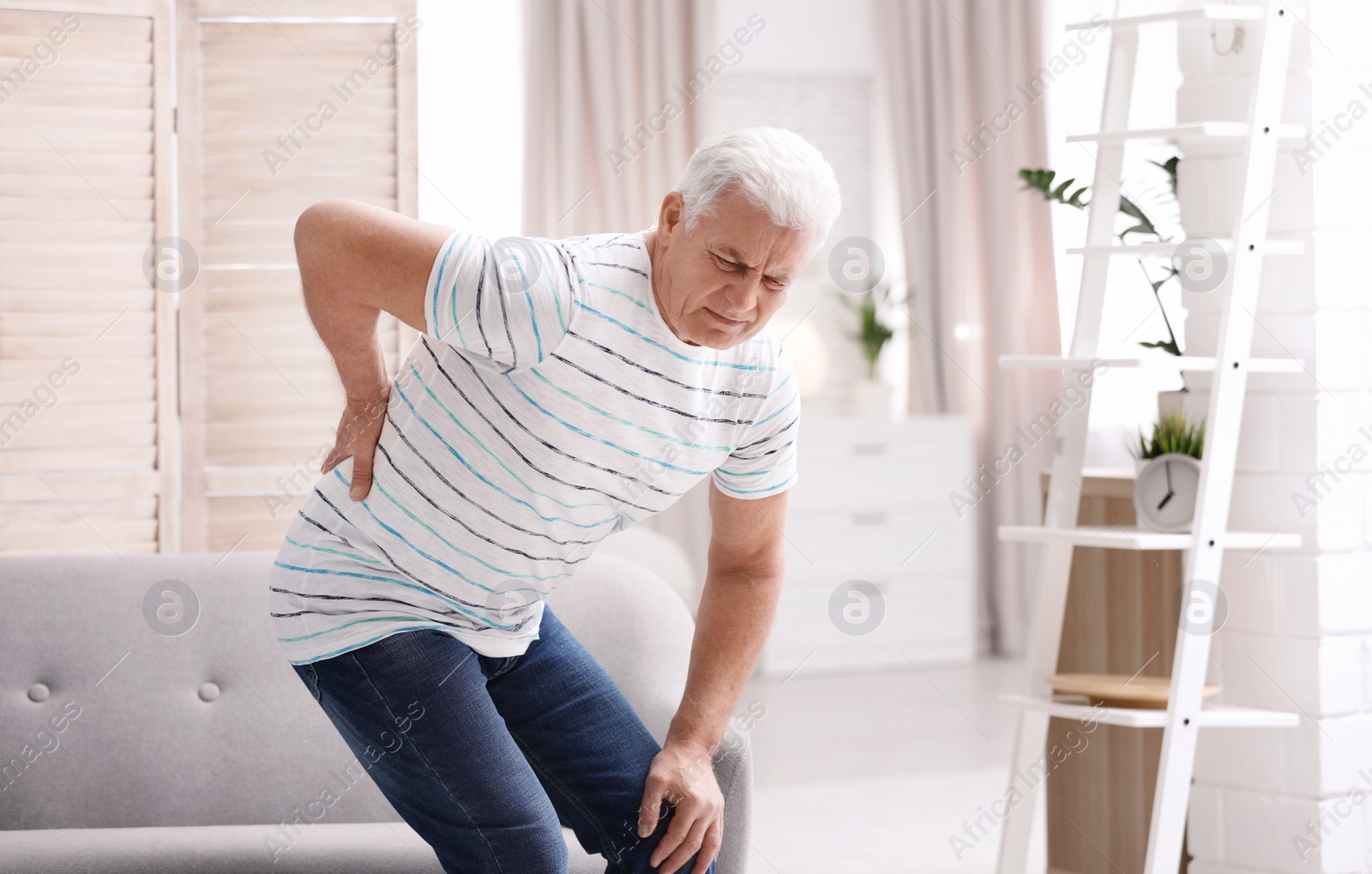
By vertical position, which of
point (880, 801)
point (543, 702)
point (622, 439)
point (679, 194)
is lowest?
point (880, 801)

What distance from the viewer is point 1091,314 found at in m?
2.27

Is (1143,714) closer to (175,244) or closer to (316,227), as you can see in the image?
(316,227)

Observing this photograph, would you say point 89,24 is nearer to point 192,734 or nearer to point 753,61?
point 192,734

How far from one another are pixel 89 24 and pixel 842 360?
129 inches

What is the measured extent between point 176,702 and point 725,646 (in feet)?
3.11

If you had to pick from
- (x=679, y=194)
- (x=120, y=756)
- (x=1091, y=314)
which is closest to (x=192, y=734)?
(x=120, y=756)

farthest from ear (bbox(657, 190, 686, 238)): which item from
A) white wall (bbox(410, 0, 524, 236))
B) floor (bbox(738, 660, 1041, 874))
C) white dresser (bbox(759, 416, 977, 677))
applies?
white wall (bbox(410, 0, 524, 236))

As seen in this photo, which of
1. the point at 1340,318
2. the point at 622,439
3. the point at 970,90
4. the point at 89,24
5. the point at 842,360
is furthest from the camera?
the point at 842,360

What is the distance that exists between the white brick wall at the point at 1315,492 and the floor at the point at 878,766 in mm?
682

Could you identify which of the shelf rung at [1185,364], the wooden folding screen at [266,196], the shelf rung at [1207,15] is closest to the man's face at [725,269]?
the shelf rung at [1185,364]

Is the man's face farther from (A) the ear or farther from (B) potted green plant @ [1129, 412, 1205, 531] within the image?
(B) potted green plant @ [1129, 412, 1205, 531]

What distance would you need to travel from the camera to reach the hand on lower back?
1.18m

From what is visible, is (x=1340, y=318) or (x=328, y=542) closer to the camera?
(x=328, y=542)

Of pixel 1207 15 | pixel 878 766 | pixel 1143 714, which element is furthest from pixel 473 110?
pixel 1143 714
